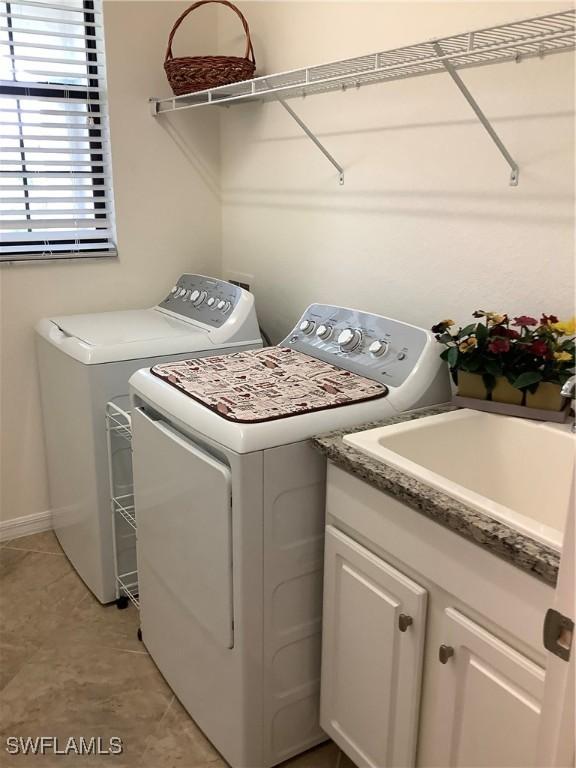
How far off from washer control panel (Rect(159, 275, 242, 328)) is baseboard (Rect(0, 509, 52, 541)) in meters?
1.04

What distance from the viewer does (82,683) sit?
2.05 m

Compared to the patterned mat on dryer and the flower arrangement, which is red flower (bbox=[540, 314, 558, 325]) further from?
the patterned mat on dryer

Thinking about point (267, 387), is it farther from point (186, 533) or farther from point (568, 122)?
point (568, 122)

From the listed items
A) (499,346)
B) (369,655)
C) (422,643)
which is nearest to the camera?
(422,643)

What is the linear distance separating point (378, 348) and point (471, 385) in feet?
0.98

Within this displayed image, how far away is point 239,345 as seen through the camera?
2.40 meters

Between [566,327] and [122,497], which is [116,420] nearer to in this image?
[122,497]

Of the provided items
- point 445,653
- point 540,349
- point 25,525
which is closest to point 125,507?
point 25,525

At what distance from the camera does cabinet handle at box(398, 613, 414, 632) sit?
1347mm

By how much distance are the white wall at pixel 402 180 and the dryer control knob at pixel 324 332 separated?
24 cm

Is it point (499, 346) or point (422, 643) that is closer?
point (422, 643)

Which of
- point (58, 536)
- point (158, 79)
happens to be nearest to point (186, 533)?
point (58, 536)

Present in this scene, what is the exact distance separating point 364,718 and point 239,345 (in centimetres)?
130

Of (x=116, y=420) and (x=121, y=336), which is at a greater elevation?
(x=121, y=336)
